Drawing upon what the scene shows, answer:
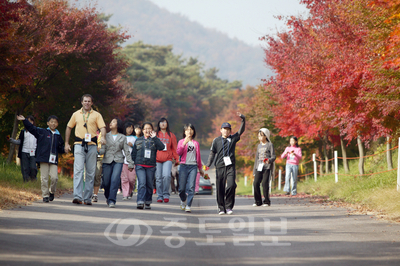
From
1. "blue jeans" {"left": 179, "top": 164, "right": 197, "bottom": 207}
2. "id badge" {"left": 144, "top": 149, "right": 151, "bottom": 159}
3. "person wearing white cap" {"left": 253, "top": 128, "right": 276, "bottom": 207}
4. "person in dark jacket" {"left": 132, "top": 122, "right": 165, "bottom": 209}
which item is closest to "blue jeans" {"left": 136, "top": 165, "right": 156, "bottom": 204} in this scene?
"person in dark jacket" {"left": 132, "top": 122, "right": 165, "bottom": 209}

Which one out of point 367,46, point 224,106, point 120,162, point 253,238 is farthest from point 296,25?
point 224,106

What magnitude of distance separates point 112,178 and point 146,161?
0.89 m

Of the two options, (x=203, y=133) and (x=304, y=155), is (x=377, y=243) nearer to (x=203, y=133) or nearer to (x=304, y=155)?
(x=304, y=155)

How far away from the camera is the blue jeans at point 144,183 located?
11062 mm

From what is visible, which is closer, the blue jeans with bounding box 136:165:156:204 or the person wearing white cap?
the blue jeans with bounding box 136:165:156:204

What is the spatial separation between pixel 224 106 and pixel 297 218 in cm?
8888

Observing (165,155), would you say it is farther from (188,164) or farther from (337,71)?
(337,71)

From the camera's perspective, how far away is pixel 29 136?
1345cm

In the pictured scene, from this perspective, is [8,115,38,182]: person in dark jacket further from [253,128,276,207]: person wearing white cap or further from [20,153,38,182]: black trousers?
[253,128,276,207]: person wearing white cap

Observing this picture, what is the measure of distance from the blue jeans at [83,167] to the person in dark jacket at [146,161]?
1.02 metres

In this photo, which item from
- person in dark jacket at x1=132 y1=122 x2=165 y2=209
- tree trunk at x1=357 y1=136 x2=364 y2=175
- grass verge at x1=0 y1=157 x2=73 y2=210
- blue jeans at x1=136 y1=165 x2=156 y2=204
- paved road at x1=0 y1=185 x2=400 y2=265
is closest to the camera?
paved road at x1=0 y1=185 x2=400 y2=265

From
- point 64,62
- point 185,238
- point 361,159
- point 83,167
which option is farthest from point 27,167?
point 361,159

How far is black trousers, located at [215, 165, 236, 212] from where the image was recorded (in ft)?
35.5

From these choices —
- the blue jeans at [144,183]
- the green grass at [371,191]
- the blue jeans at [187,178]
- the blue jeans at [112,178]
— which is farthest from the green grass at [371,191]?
the blue jeans at [112,178]
